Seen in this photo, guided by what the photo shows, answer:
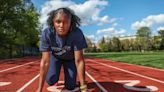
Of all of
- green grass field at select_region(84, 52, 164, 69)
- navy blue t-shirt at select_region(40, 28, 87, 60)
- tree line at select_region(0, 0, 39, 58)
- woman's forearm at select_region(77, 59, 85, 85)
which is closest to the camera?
woman's forearm at select_region(77, 59, 85, 85)

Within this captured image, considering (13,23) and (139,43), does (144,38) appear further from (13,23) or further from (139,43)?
(13,23)

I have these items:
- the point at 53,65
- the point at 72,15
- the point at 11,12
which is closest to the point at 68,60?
the point at 53,65

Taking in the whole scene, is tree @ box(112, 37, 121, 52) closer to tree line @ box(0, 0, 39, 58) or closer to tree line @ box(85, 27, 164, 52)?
tree line @ box(85, 27, 164, 52)

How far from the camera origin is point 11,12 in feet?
159

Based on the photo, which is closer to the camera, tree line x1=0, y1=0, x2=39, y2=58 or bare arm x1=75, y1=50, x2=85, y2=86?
bare arm x1=75, y1=50, x2=85, y2=86

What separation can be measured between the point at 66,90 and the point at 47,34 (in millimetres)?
2644

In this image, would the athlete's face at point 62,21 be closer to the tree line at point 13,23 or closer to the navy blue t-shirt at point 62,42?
the navy blue t-shirt at point 62,42

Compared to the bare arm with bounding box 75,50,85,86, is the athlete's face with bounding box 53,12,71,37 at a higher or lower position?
higher

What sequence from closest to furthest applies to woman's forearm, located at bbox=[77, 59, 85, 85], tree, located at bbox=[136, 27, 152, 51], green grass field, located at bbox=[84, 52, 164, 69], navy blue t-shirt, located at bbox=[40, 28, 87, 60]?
woman's forearm, located at bbox=[77, 59, 85, 85], navy blue t-shirt, located at bbox=[40, 28, 87, 60], green grass field, located at bbox=[84, 52, 164, 69], tree, located at bbox=[136, 27, 152, 51]

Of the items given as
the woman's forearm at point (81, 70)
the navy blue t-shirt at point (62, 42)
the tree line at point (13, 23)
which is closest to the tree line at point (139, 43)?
the tree line at point (13, 23)

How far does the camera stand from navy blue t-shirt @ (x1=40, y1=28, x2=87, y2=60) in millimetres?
5328

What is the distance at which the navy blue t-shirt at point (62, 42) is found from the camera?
5328 millimetres

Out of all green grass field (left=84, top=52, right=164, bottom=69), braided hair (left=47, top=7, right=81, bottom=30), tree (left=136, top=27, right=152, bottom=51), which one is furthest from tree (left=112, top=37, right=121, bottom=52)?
braided hair (left=47, top=7, right=81, bottom=30)

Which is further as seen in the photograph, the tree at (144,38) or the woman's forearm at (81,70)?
the tree at (144,38)
